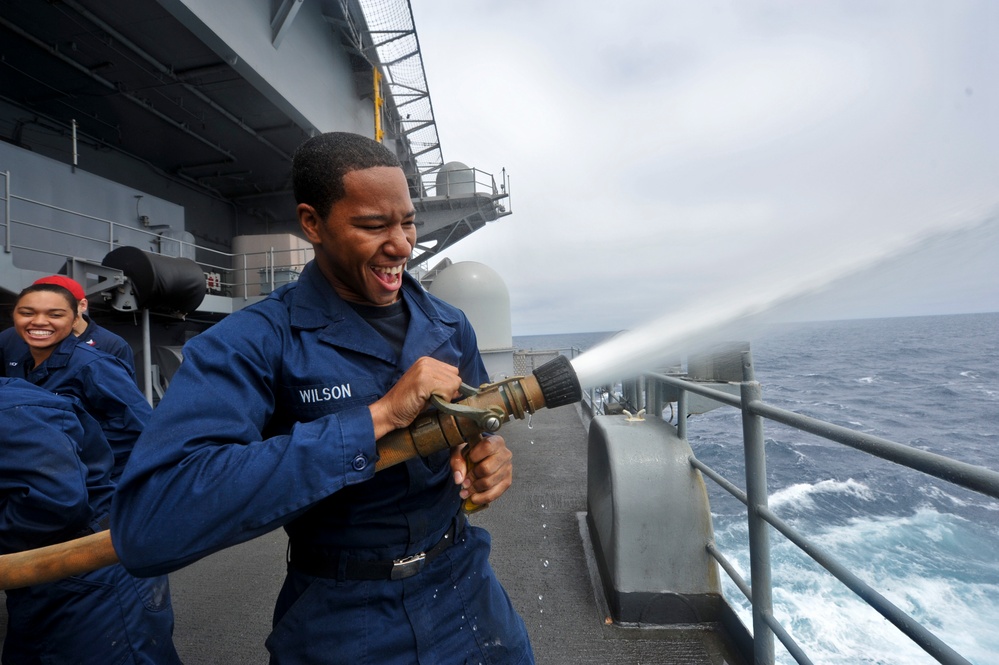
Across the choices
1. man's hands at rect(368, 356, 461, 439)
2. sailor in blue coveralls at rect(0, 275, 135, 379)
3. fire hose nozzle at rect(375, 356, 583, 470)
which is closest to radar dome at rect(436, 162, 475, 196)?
sailor in blue coveralls at rect(0, 275, 135, 379)

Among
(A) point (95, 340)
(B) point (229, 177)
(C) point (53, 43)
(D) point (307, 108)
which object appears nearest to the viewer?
(A) point (95, 340)

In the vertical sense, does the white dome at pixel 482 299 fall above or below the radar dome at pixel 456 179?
below

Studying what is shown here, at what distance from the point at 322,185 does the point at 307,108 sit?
10.2 meters

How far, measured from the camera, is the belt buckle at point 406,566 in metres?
1.22

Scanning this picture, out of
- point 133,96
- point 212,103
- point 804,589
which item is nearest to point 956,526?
point 804,589

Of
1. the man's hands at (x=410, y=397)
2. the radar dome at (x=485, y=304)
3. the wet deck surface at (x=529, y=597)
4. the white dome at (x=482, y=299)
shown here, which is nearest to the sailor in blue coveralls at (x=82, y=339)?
the wet deck surface at (x=529, y=597)

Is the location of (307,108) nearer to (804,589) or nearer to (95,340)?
(95,340)

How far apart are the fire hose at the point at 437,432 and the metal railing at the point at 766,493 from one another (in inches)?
32.2

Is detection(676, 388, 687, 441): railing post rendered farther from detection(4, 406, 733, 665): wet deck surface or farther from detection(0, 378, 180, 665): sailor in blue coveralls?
detection(0, 378, 180, 665): sailor in blue coveralls

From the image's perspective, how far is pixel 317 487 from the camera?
37.3 inches

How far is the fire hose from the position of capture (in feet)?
3.57

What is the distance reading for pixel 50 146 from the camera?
9039 mm

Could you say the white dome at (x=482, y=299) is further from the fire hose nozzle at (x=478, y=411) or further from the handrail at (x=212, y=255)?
the fire hose nozzle at (x=478, y=411)

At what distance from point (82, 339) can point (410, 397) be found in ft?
10.1
